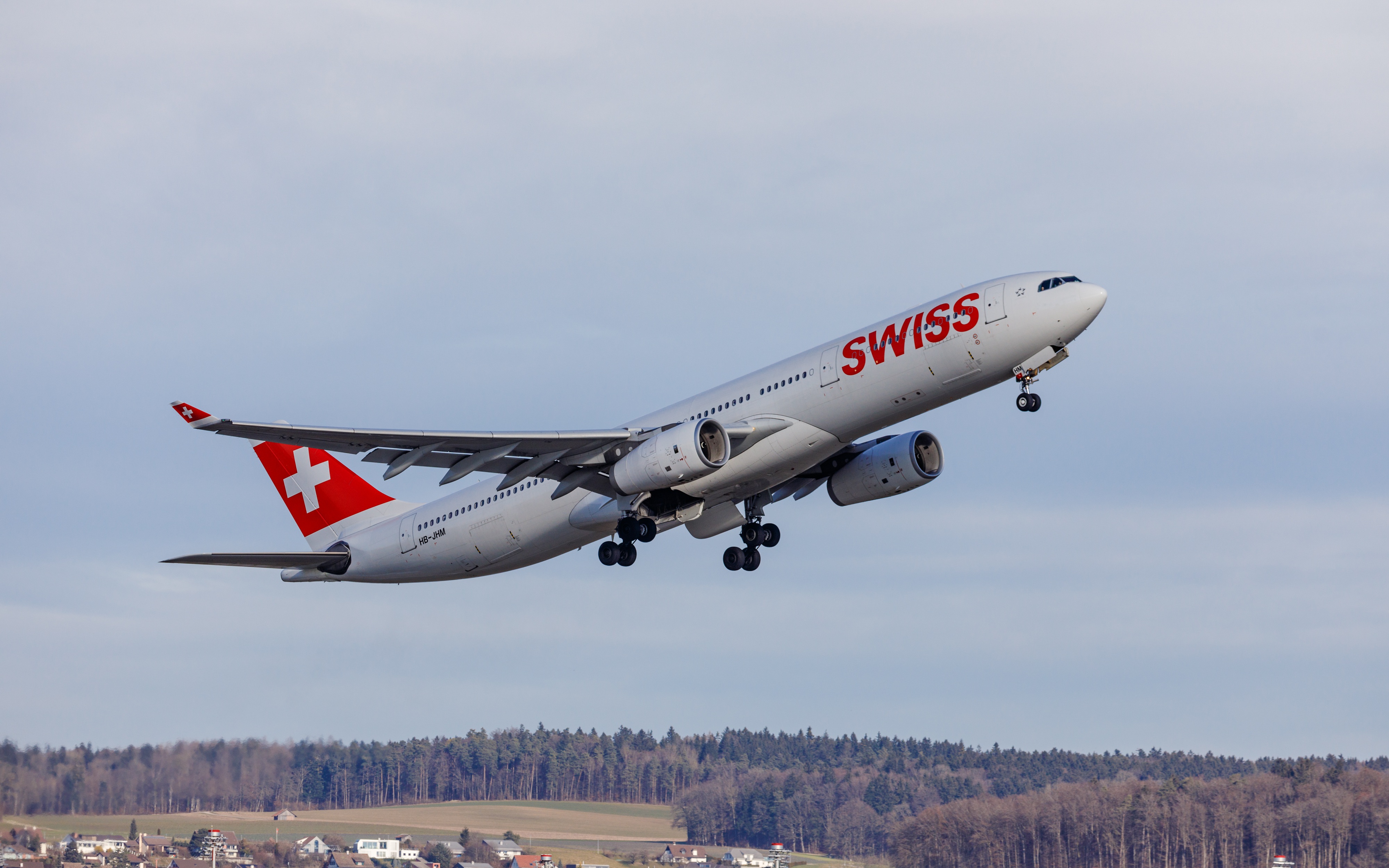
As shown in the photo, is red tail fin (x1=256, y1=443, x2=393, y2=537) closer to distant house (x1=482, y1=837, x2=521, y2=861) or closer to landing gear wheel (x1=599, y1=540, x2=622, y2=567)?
landing gear wheel (x1=599, y1=540, x2=622, y2=567)

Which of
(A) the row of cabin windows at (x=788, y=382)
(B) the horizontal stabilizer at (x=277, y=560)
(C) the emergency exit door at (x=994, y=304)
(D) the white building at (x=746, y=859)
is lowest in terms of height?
(D) the white building at (x=746, y=859)

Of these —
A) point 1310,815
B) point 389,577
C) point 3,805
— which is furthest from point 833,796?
point 3,805

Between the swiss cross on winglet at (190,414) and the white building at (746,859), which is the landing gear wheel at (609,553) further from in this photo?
the white building at (746,859)

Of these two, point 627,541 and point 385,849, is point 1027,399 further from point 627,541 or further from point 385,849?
Result: point 385,849

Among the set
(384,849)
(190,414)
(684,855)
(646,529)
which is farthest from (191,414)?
(684,855)

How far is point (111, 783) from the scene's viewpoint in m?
48.2

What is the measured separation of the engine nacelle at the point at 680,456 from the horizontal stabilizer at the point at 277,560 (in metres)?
13.0

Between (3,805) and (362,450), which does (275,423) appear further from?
(3,805)

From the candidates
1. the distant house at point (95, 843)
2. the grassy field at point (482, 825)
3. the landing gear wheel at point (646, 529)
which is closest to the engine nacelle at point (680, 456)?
the landing gear wheel at point (646, 529)

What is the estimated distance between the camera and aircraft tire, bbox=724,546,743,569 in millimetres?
47000

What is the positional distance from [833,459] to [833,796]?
59.7 m

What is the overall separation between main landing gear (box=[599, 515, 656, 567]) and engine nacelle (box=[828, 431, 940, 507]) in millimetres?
6578

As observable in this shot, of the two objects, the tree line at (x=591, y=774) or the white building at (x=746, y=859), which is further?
the white building at (x=746, y=859)

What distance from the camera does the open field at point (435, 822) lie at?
48375 mm
